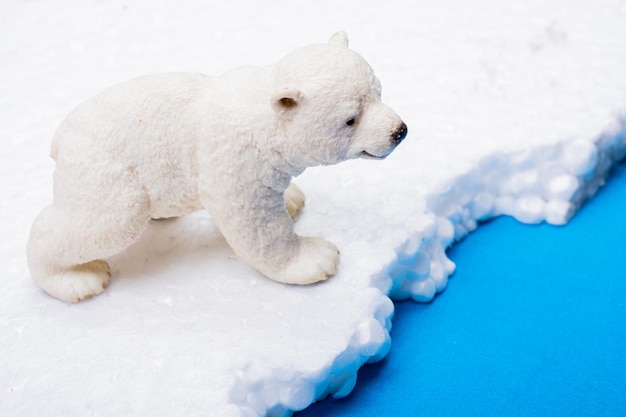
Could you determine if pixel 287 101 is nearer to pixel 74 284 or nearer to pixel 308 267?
pixel 308 267

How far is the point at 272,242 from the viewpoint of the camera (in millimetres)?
1035

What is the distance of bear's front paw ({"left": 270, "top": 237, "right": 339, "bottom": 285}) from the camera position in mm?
1059

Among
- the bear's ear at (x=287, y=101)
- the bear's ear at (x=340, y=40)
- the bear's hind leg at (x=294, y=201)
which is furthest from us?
the bear's hind leg at (x=294, y=201)

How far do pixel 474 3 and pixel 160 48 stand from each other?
83cm

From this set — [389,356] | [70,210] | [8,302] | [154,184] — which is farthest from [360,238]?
[8,302]

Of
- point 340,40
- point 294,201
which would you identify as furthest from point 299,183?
point 340,40

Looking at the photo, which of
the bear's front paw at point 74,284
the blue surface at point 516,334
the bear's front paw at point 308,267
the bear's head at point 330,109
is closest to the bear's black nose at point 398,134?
the bear's head at point 330,109

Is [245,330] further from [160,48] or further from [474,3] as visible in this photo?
[474,3]

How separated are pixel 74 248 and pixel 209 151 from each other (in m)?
0.26

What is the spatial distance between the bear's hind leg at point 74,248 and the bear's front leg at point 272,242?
141mm

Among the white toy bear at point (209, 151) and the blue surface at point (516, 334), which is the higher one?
the white toy bear at point (209, 151)

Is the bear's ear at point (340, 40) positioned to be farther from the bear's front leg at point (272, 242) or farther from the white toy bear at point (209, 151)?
the bear's front leg at point (272, 242)

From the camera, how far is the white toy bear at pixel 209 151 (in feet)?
2.99

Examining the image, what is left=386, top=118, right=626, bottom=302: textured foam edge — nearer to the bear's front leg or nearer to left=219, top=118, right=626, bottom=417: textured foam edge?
left=219, top=118, right=626, bottom=417: textured foam edge
